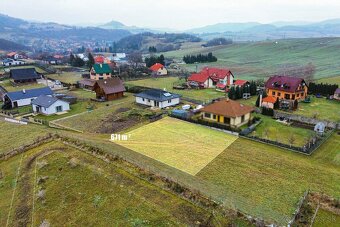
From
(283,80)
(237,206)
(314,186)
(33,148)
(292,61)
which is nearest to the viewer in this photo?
(237,206)

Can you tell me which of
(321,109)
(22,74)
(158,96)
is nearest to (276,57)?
(321,109)

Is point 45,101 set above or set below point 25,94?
below

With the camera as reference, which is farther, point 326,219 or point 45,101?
point 45,101

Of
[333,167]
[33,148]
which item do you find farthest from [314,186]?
[33,148]

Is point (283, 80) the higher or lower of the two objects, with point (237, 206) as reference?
higher

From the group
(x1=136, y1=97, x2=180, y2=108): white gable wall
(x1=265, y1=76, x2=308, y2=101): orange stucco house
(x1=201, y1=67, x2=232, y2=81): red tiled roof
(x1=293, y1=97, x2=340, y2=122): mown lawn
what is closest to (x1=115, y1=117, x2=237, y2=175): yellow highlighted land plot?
(x1=136, y1=97, x2=180, y2=108): white gable wall

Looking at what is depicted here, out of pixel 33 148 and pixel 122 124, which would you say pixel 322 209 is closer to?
pixel 122 124

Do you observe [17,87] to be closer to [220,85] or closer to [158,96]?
[158,96]

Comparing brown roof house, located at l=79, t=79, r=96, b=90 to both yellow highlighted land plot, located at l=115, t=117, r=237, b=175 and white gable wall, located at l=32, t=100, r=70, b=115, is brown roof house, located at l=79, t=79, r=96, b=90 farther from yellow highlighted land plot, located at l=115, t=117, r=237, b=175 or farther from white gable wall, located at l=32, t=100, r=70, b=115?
yellow highlighted land plot, located at l=115, t=117, r=237, b=175
